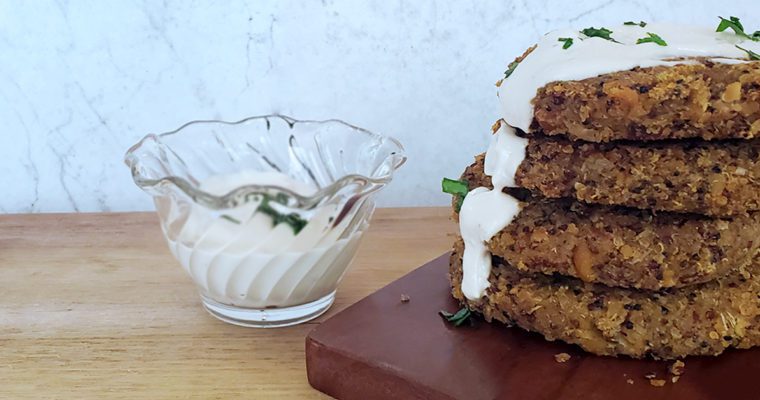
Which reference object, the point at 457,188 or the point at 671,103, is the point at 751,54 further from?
the point at 457,188

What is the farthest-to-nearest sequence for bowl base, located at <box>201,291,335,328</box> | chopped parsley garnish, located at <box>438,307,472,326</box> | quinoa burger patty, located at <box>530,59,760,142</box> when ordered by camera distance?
bowl base, located at <box>201,291,335,328</box> → chopped parsley garnish, located at <box>438,307,472,326</box> → quinoa burger patty, located at <box>530,59,760,142</box>

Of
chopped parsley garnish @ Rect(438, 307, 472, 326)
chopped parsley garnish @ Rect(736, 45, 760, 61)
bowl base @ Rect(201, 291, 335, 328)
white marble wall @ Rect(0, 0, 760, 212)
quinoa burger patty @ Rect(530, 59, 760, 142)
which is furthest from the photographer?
white marble wall @ Rect(0, 0, 760, 212)

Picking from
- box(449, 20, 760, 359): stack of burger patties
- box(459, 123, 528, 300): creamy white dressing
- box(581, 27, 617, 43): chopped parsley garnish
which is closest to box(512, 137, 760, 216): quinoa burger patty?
box(449, 20, 760, 359): stack of burger patties

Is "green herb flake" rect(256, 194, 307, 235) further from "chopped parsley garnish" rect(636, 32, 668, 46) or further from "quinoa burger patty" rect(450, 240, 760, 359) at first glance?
"chopped parsley garnish" rect(636, 32, 668, 46)

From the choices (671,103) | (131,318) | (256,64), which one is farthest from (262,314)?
(256,64)

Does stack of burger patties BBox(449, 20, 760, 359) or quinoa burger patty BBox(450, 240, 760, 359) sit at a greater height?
stack of burger patties BBox(449, 20, 760, 359)

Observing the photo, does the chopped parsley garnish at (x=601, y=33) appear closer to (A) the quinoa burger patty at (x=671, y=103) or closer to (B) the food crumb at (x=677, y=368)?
(A) the quinoa burger patty at (x=671, y=103)

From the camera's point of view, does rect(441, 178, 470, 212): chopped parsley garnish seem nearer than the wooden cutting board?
No

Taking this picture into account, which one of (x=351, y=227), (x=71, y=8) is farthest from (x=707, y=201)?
(x=71, y=8)
